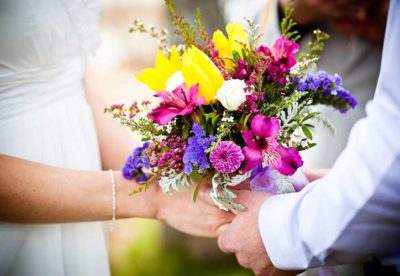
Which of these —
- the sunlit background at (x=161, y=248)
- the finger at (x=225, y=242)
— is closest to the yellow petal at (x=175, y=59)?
the finger at (x=225, y=242)

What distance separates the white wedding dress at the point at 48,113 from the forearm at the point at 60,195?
12 cm

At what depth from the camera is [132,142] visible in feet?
5.55

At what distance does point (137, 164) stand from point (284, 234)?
20.5 inches

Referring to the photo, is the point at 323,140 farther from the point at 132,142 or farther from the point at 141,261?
the point at 141,261

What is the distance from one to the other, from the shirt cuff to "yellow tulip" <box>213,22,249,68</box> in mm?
430

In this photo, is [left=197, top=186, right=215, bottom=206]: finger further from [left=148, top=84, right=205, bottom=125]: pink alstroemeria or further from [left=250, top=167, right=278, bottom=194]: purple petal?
[left=148, top=84, right=205, bottom=125]: pink alstroemeria

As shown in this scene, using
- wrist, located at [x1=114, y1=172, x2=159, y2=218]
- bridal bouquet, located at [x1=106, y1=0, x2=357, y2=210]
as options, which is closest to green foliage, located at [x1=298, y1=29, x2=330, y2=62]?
bridal bouquet, located at [x1=106, y1=0, x2=357, y2=210]

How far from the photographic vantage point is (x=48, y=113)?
1.45 meters

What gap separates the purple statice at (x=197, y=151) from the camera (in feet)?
3.30

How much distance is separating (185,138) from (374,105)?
486mm

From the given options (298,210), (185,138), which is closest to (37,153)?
(185,138)

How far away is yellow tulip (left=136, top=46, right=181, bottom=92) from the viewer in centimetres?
115

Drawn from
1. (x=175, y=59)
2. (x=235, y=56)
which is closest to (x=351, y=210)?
(x=235, y=56)

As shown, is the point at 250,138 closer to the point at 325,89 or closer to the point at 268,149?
the point at 268,149
